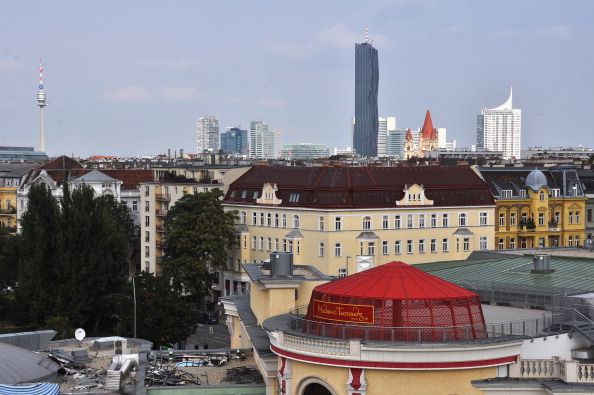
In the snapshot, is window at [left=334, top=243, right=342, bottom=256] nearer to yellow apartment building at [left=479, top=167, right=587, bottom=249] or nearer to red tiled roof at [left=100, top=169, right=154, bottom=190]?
yellow apartment building at [left=479, top=167, right=587, bottom=249]

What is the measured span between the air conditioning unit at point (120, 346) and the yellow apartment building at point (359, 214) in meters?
53.3

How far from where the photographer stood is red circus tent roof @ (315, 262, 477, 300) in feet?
105

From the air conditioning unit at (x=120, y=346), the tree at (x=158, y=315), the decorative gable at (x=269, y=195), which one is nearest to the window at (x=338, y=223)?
the decorative gable at (x=269, y=195)

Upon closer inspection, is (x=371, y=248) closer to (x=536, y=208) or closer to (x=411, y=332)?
(x=536, y=208)

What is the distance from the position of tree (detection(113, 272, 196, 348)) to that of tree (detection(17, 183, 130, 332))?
5.92 metres

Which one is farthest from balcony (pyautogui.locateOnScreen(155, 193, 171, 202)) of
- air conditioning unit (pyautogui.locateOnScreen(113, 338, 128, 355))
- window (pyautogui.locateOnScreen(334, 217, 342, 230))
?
air conditioning unit (pyautogui.locateOnScreen(113, 338, 128, 355))

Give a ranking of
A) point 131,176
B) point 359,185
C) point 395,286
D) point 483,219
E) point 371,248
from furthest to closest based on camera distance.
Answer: point 131,176 → point 483,219 → point 359,185 → point 371,248 → point 395,286

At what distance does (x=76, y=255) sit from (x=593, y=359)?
2164 inches

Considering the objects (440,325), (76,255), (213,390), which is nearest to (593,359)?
(440,325)

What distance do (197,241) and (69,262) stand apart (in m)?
19.8

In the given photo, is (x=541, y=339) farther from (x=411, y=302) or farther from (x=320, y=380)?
(x=320, y=380)

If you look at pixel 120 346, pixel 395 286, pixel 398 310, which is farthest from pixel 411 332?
pixel 120 346

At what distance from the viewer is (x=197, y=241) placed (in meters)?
101

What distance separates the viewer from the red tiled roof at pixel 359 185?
334ft
